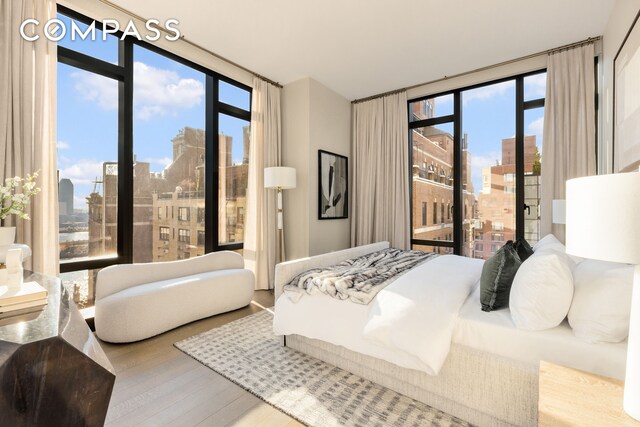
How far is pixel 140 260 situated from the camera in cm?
318

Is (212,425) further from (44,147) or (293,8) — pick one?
(293,8)

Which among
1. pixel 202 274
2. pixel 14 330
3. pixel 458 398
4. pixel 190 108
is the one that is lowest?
pixel 458 398

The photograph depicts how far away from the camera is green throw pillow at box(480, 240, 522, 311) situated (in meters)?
1.68

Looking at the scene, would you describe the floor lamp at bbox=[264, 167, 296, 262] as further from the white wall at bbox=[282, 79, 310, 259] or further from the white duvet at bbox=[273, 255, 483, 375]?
the white duvet at bbox=[273, 255, 483, 375]

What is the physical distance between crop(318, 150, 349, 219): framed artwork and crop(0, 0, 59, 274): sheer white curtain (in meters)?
2.84

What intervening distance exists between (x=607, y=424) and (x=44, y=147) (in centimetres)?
350

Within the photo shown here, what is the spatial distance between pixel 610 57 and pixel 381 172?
264cm

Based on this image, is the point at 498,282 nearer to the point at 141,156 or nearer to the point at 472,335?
the point at 472,335

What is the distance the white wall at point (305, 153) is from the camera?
410 cm

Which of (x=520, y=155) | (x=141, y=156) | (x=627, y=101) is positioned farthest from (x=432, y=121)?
(x=141, y=156)

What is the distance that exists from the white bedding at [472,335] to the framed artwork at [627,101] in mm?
1482

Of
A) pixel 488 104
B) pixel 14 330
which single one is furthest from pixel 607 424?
pixel 488 104

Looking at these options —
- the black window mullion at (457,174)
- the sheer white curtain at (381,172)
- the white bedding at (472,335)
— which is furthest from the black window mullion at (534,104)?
the white bedding at (472,335)

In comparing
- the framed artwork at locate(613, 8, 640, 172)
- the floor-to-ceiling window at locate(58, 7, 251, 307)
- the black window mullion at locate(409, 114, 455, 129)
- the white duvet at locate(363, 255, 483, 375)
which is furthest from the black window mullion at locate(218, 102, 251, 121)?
the framed artwork at locate(613, 8, 640, 172)
